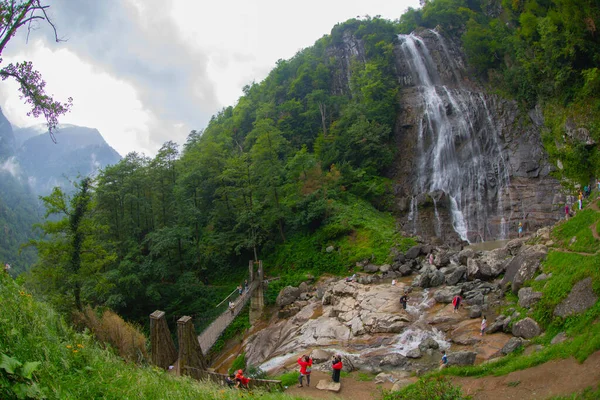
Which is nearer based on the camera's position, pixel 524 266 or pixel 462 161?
pixel 524 266

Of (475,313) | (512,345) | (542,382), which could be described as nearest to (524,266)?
(475,313)

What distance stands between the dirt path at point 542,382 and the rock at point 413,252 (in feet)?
40.4

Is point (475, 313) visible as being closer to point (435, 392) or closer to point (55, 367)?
point (435, 392)

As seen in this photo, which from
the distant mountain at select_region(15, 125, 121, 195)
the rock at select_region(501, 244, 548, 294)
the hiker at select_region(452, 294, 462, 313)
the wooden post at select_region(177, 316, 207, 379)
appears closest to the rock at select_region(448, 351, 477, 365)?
the hiker at select_region(452, 294, 462, 313)

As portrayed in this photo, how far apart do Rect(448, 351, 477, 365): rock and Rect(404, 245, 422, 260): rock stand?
1088cm

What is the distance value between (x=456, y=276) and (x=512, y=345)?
6554 millimetres

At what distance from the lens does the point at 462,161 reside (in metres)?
30.3

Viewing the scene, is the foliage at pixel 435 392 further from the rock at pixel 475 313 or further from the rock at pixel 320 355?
the rock at pixel 475 313

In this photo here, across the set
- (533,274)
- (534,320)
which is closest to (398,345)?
(534,320)

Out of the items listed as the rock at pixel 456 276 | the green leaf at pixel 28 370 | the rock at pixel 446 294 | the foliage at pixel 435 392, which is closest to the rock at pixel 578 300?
the foliage at pixel 435 392

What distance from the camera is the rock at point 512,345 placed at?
29.8 ft

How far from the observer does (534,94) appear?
29062mm

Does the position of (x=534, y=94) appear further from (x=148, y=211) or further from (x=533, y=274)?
(x=148, y=211)

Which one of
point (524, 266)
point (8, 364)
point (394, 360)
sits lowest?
point (394, 360)
